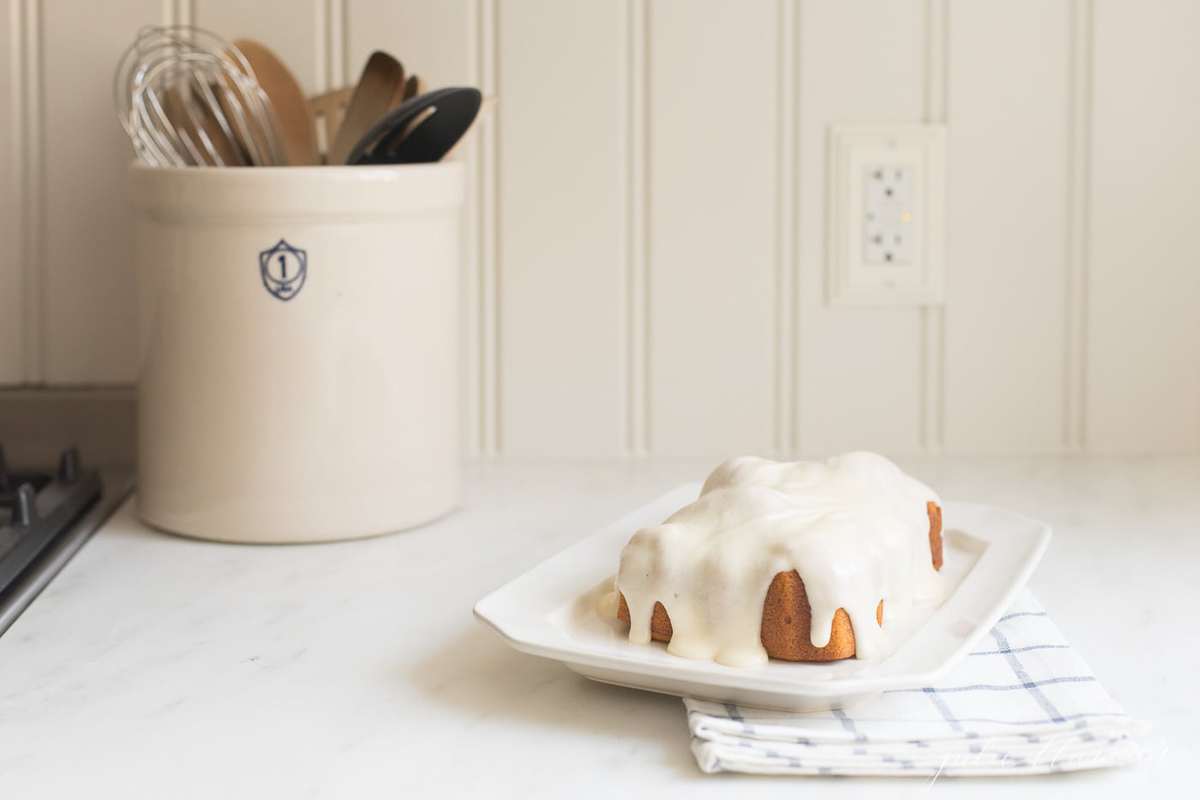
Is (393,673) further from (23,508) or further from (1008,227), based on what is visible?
(1008,227)

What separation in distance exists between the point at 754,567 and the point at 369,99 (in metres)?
0.51

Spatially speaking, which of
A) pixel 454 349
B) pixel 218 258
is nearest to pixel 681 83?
pixel 454 349

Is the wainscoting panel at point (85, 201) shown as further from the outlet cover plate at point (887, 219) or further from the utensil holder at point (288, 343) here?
the outlet cover plate at point (887, 219)

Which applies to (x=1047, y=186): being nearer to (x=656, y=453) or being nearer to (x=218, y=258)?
(x=656, y=453)

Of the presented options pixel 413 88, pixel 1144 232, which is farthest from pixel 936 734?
pixel 1144 232

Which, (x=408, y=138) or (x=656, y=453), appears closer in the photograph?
(x=408, y=138)

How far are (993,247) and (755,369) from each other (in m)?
0.21

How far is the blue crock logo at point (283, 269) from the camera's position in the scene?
2.90 ft

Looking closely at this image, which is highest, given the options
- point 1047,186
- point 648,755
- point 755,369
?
point 1047,186

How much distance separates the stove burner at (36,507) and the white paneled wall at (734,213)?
142 millimetres

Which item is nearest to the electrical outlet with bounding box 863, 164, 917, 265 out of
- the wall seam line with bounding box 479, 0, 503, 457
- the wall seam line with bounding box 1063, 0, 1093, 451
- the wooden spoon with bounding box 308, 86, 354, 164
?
the wall seam line with bounding box 1063, 0, 1093, 451

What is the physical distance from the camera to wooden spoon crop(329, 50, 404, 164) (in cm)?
99

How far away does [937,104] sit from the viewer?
1133 millimetres

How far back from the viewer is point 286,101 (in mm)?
1060
